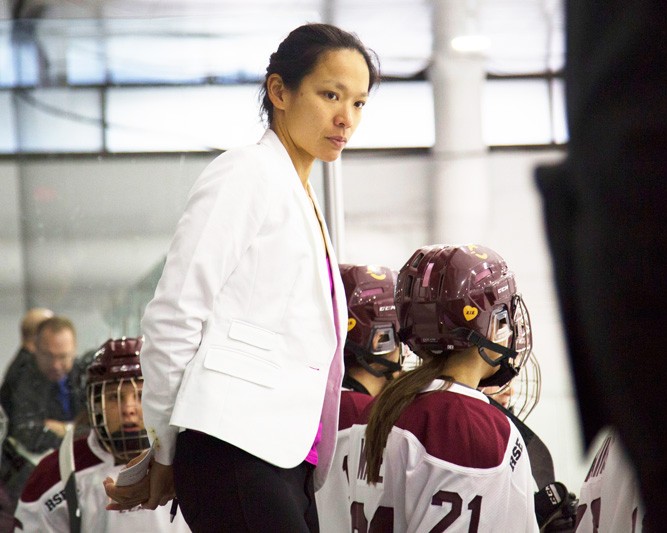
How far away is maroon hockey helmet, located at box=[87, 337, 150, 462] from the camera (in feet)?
9.33

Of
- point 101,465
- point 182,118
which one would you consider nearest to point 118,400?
point 101,465

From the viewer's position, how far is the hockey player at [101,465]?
284 centimetres

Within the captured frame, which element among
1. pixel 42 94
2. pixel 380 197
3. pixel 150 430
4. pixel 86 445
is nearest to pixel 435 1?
pixel 380 197

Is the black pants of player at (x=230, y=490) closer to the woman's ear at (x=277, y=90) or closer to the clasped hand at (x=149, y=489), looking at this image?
the clasped hand at (x=149, y=489)

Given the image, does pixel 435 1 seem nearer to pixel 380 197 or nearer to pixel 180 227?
pixel 380 197

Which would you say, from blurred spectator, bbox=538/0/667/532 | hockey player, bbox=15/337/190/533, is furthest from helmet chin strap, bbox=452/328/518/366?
blurred spectator, bbox=538/0/667/532

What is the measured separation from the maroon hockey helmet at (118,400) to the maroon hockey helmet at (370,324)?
578 millimetres

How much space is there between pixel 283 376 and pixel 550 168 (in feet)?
3.48

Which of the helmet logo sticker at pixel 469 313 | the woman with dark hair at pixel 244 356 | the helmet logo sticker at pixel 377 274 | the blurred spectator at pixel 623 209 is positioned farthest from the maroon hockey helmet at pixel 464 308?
the blurred spectator at pixel 623 209

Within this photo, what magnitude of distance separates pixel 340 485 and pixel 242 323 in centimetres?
115

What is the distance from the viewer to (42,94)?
5527 mm

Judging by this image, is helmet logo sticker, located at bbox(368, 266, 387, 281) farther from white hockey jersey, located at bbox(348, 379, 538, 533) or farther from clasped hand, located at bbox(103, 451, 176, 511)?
clasped hand, located at bbox(103, 451, 176, 511)

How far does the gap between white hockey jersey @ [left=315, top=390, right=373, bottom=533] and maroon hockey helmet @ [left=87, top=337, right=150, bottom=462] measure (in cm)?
54

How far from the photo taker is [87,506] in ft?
9.48
